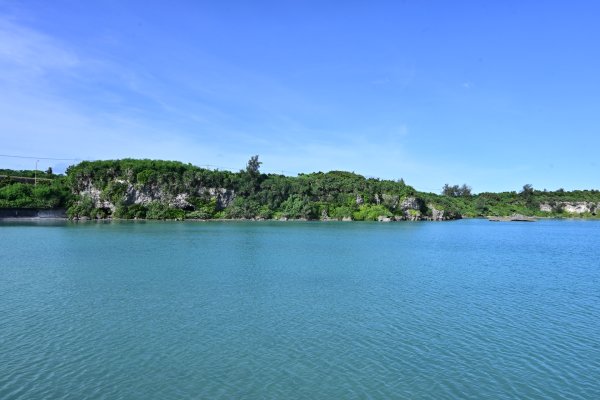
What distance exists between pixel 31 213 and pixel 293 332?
10686 centimetres

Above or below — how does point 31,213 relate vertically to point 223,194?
below

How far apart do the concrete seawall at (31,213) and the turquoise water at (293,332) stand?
81856 mm

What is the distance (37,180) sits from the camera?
118 m

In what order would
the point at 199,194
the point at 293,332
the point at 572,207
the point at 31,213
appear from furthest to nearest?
the point at 572,207
the point at 199,194
the point at 31,213
the point at 293,332

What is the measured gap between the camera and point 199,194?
11912cm

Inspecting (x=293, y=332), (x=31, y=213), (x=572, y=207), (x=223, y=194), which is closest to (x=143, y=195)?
(x=223, y=194)

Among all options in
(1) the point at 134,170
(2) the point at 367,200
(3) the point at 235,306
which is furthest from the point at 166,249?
(2) the point at 367,200

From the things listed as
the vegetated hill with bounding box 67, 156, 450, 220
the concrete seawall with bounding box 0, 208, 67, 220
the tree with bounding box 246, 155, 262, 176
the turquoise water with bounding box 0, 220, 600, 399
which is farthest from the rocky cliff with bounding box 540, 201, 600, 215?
the concrete seawall with bounding box 0, 208, 67, 220

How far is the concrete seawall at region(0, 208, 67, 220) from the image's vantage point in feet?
324

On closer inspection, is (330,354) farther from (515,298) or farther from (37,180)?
(37,180)

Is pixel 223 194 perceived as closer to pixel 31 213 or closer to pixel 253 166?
pixel 253 166

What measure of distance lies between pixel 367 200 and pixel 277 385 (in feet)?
392

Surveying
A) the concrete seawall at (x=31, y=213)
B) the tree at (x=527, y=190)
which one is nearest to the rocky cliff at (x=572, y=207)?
the tree at (x=527, y=190)

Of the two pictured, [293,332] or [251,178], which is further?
[251,178]
